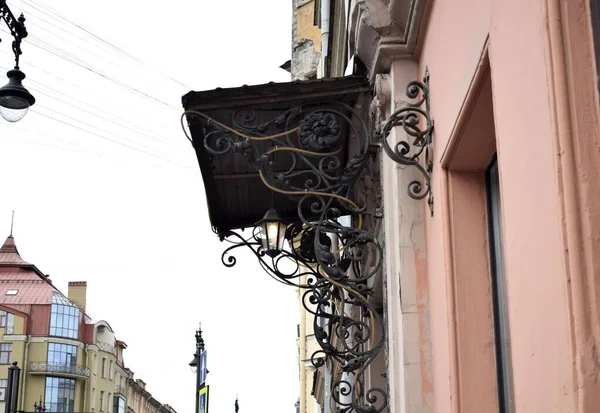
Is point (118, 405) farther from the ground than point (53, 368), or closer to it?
closer to it

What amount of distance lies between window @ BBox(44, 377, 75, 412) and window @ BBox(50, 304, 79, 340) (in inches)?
142

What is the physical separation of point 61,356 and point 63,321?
2.76 m

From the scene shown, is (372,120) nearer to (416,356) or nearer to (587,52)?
(416,356)

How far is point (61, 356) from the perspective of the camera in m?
76.2

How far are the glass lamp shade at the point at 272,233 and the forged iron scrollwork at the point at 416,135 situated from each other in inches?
94.7

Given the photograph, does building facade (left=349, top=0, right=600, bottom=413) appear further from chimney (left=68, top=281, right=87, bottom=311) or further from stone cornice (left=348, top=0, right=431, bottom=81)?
chimney (left=68, top=281, right=87, bottom=311)

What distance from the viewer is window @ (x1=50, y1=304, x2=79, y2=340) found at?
3000 inches

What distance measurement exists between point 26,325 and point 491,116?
75.8m

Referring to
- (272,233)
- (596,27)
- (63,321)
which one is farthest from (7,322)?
(596,27)

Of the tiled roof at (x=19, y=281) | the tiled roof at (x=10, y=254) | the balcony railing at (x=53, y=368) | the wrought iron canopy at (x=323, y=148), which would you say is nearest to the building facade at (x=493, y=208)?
the wrought iron canopy at (x=323, y=148)

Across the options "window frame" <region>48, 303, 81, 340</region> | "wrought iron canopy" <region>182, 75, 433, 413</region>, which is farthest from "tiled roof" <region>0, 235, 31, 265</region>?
"wrought iron canopy" <region>182, 75, 433, 413</region>

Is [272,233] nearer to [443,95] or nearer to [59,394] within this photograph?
[443,95]

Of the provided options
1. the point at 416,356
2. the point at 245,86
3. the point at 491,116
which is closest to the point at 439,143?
the point at 491,116

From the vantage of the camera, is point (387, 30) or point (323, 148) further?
point (323, 148)
